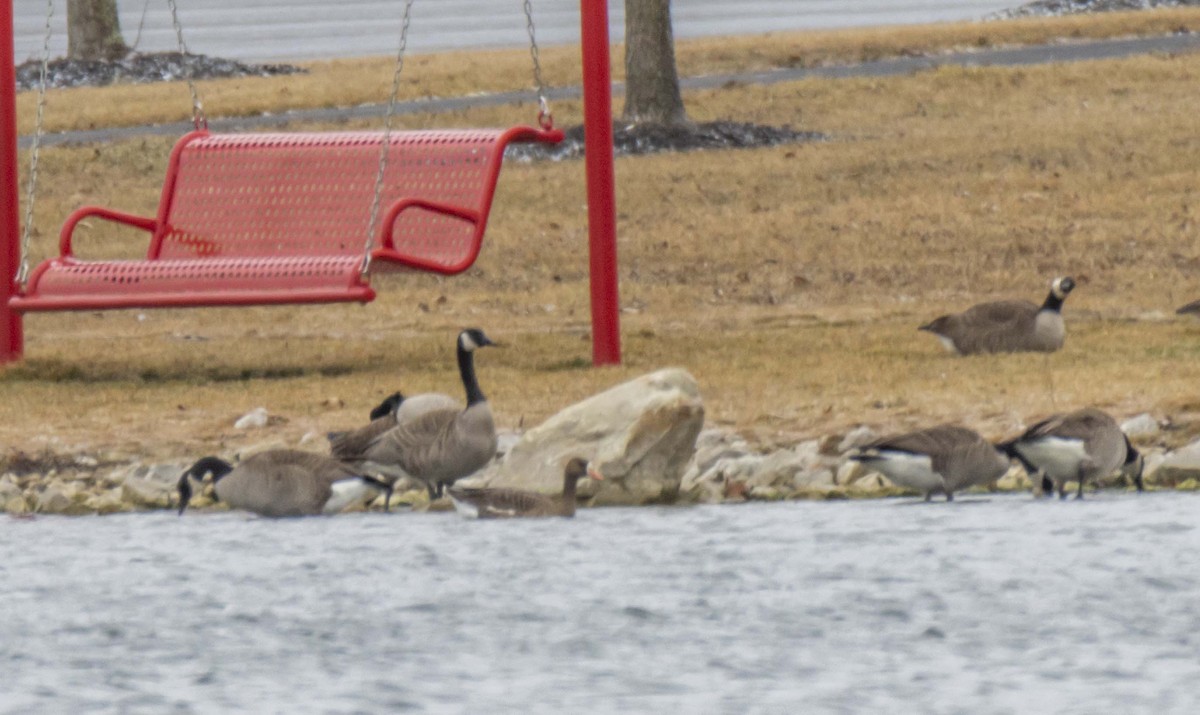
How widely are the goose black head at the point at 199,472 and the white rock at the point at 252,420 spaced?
3.65ft

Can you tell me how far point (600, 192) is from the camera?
1232 centimetres

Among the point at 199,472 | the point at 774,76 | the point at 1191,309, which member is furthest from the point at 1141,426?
the point at 774,76

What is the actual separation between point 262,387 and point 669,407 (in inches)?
129

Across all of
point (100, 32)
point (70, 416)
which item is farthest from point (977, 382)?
point (100, 32)

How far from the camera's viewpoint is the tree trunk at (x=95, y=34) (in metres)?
31.0

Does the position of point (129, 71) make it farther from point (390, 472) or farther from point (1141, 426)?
point (1141, 426)

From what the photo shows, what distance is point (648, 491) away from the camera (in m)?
10.0

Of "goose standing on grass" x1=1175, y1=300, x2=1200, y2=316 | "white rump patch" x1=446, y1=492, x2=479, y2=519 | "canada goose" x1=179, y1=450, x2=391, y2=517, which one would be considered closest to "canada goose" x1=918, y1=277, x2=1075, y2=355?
"goose standing on grass" x1=1175, y1=300, x2=1200, y2=316

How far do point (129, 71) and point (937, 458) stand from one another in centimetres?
2261

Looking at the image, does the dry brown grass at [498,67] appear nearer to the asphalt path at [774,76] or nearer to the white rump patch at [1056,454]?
the asphalt path at [774,76]

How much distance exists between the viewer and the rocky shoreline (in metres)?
9.88

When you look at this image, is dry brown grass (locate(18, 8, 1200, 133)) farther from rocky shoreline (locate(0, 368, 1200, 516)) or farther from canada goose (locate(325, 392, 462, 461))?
rocky shoreline (locate(0, 368, 1200, 516))

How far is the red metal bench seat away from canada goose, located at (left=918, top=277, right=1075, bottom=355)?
2359 millimetres

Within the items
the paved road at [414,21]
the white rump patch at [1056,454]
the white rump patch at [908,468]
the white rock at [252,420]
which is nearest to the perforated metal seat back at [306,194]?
the white rock at [252,420]
